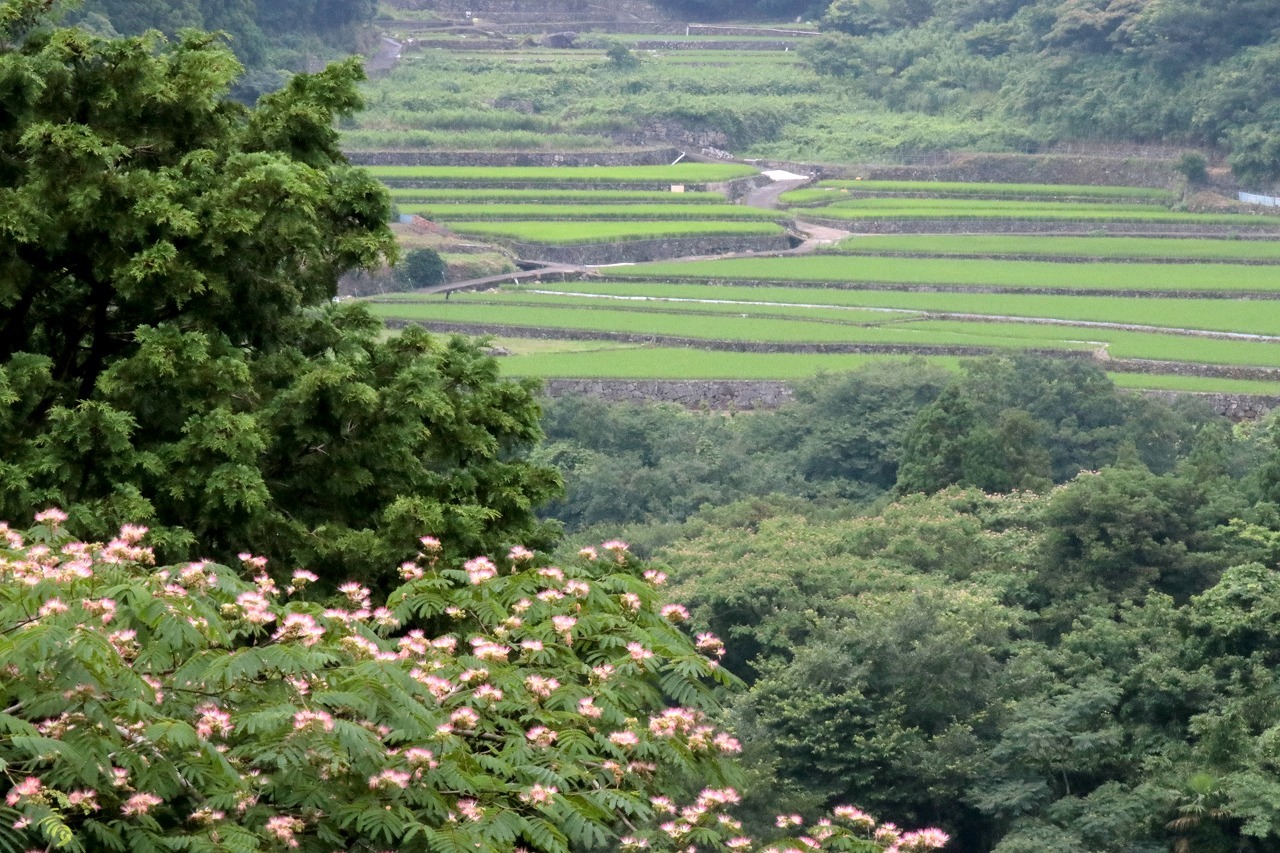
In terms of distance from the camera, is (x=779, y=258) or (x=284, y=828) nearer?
(x=284, y=828)

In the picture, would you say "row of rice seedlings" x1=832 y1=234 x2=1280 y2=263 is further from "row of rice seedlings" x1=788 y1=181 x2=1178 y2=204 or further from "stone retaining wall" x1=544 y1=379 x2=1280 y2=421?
"stone retaining wall" x1=544 y1=379 x2=1280 y2=421

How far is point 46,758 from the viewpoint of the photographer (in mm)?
5340

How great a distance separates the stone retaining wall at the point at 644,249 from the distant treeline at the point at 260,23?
801 cm

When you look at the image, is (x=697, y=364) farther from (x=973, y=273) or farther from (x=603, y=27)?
(x=603, y=27)

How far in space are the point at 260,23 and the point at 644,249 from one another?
17704mm

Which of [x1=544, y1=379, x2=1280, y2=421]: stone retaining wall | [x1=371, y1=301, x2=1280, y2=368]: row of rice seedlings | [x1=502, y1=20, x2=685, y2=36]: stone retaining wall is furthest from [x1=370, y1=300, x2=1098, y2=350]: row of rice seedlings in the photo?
[x1=502, y1=20, x2=685, y2=36]: stone retaining wall

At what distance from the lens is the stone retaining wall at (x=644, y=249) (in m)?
45.0

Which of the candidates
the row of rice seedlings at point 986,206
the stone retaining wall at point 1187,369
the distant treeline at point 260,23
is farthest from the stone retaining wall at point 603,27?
the stone retaining wall at point 1187,369

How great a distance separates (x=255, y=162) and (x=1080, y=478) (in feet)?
41.5

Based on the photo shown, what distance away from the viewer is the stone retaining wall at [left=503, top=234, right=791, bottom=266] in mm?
44969

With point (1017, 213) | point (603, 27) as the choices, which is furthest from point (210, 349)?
point (603, 27)

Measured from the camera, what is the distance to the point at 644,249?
46.2 metres

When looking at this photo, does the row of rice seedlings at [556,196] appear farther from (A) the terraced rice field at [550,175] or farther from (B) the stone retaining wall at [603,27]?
(B) the stone retaining wall at [603,27]

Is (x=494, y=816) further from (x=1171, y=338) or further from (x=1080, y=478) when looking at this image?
(x=1171, y=338)
